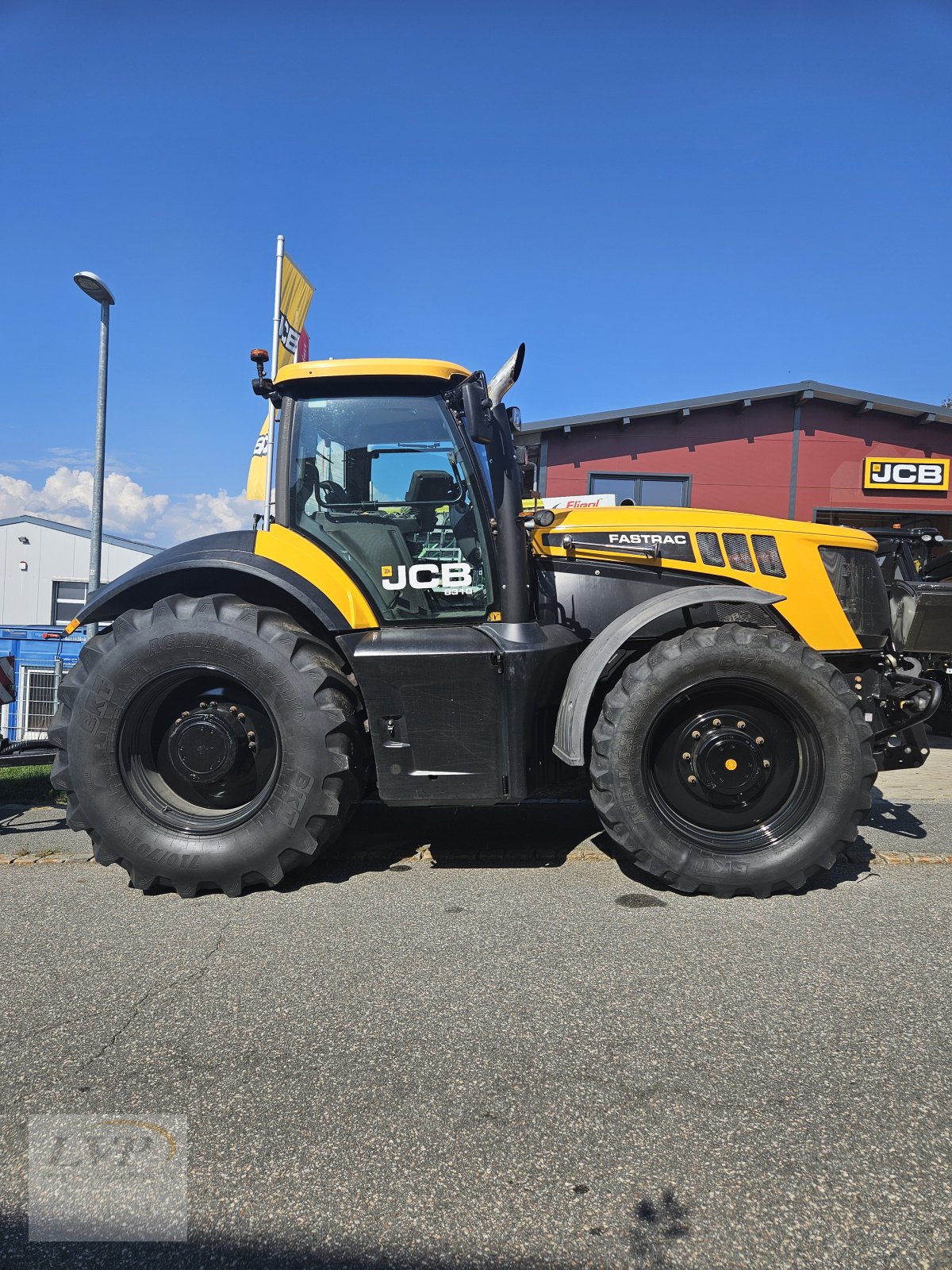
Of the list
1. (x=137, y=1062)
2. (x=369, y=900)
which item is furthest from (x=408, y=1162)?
(x=369, y=900)

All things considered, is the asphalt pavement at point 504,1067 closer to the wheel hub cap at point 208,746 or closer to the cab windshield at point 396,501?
the wheel hub cap at point 208,746

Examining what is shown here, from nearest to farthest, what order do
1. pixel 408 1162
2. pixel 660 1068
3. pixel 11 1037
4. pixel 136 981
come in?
pixel 408 1162 < pixel 660 1068 < pixel 11 1037 < pixel 136 981

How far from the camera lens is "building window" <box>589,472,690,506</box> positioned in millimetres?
13078

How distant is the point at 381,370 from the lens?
409 cm

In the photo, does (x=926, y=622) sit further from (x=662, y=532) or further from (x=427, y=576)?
A: (x=427, y=576)

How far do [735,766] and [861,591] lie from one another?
4.53 ft

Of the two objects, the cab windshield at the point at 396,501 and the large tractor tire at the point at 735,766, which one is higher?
the cab windshield at the point at 396,501

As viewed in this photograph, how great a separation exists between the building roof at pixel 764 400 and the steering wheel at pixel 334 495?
29.0 ft

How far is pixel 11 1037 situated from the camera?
8.39 ft

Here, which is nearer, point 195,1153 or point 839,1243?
point 839,1243

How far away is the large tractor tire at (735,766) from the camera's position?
3795 mm

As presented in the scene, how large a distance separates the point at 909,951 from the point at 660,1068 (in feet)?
4.61

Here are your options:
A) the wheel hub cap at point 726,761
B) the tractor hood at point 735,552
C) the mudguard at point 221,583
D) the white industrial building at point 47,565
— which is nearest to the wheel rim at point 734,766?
the wheel hub cap at point 726,761

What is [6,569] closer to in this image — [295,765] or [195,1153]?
[295,765]
